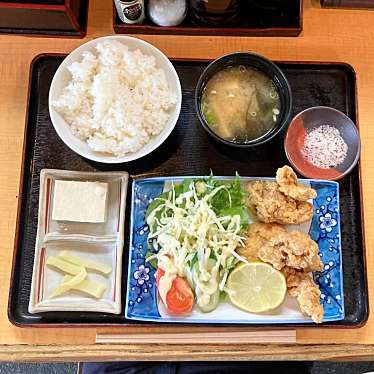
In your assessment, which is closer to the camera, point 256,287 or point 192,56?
point 256,287

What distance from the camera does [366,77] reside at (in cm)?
236

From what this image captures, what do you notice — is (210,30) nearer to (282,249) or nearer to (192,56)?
(192,56)

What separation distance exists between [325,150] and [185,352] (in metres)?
0.91

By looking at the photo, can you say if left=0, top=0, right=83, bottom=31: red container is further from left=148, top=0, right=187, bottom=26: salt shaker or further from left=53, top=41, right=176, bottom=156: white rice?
left=148, top=0, right=187, bottom=26: salt shaker

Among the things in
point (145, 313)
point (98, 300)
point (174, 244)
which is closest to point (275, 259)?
point (174, 244)

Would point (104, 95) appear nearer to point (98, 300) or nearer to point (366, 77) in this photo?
point (98, 300)

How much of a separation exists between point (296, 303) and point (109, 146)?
0.87m

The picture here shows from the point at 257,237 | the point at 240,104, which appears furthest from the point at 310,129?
the point at 257,237

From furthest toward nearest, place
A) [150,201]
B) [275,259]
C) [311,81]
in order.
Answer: [311,81], [150,201], [275,259]

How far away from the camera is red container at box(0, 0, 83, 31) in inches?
84.1

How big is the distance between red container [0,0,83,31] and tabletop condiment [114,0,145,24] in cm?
18

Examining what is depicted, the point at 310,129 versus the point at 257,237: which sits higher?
the point at 310,129

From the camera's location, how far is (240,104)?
7.40 feet

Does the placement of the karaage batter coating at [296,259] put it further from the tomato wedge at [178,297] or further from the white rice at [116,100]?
the white rice at [116,100]
